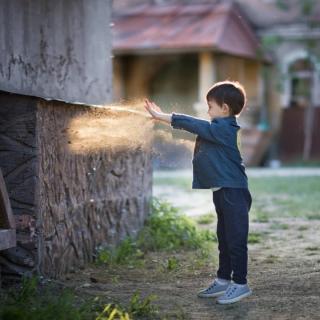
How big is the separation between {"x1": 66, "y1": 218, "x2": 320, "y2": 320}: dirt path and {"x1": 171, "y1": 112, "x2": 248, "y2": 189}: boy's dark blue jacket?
0.77 metres

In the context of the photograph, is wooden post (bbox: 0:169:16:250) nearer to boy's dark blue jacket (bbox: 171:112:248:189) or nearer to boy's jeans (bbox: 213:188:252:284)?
boy's dark blue jacket (bbox: 171:112:248:189)

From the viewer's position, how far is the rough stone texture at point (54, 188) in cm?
606

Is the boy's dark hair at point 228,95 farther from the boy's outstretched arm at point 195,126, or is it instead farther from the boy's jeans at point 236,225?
the boy's jeans at point 236,225

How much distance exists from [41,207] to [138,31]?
18.8 meters

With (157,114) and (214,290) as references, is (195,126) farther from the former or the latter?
(214,290)

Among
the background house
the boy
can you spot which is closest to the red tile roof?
the background house

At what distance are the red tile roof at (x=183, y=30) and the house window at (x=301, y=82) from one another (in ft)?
5.08

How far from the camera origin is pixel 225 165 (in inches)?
227

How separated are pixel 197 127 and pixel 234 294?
1101mm

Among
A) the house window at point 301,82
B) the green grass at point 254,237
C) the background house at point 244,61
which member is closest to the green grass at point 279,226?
the green grass at point 254,237

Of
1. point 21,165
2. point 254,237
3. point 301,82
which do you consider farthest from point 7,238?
point 301,82

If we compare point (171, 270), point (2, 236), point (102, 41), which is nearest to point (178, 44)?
point (102, 41)

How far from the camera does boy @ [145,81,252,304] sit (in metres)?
5.73

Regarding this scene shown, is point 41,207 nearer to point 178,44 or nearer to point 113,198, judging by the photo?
point 113,198
